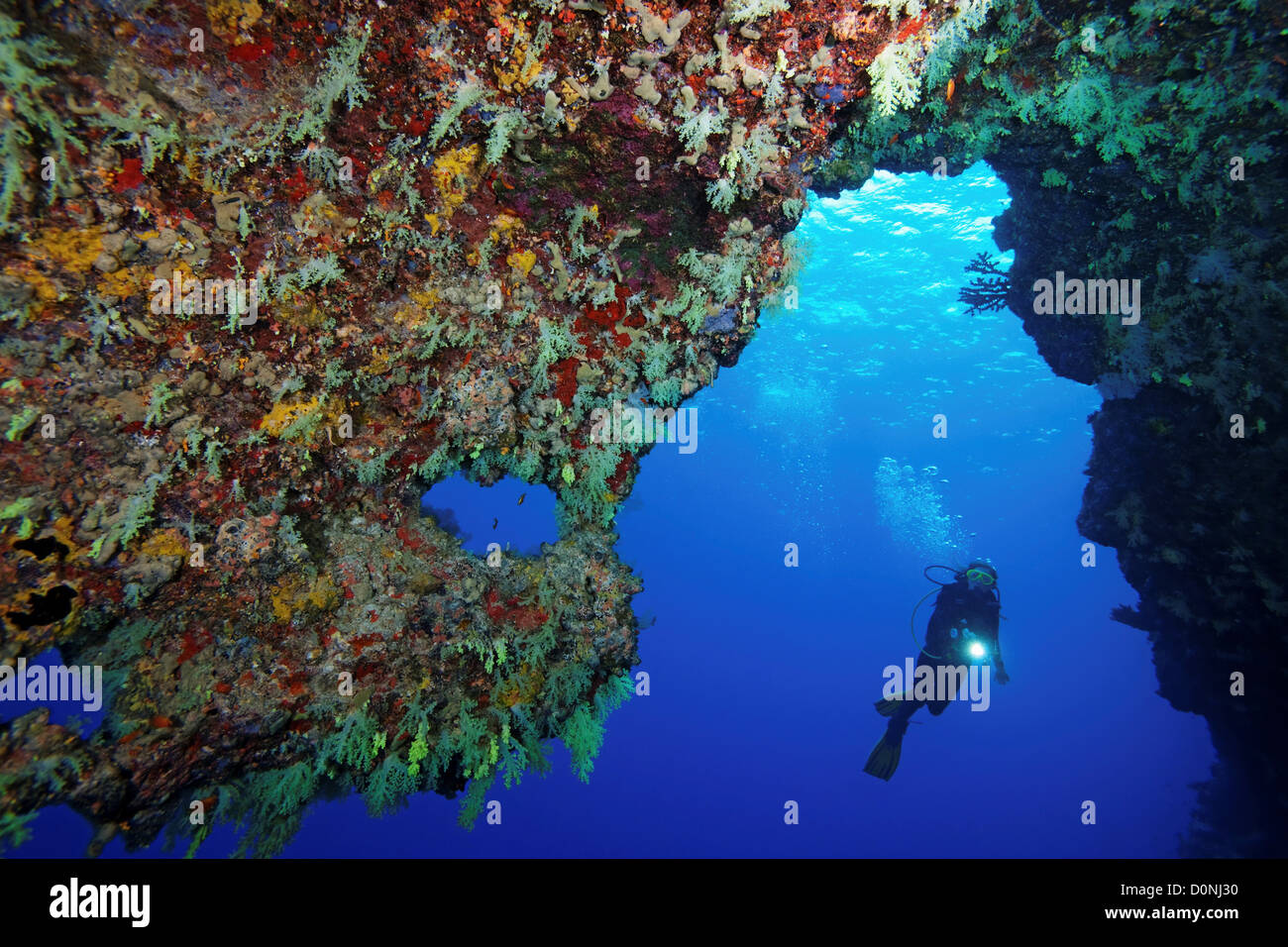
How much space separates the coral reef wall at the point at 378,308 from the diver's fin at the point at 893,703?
32.5ft

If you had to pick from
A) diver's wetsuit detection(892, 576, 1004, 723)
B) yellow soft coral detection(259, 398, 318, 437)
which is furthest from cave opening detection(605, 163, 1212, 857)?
yellow soft coral detection(259, 398, 318, 437)

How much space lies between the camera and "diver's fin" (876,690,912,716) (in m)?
11.8

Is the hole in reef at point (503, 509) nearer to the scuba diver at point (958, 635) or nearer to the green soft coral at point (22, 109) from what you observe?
the scuba diver at point (958, 635)

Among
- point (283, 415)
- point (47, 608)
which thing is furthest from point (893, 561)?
point (47, 608)

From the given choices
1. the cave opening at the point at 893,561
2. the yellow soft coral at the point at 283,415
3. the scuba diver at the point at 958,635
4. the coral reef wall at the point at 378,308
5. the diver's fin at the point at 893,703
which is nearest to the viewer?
the coral reef wall at the point at 378,308

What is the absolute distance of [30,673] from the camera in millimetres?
3115

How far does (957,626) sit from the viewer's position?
37.3 feet

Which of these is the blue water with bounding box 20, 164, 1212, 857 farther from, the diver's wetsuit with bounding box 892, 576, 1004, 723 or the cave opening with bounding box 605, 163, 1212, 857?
the diver's wetsuit with bounding box 892, 576, 1004, 723

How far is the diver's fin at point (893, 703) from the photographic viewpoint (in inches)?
466

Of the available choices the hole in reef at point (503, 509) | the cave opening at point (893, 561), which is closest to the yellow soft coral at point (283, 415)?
the cave opening at point (893, 561)

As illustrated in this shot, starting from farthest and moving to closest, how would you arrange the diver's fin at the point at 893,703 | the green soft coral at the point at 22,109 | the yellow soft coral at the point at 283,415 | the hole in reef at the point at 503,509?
the hole in reef at the point at 503,509 < the diver's fin at the point at 893,703 < the yellow soft coral at the point at 283,415 < the green soft coral at the point at 22,109

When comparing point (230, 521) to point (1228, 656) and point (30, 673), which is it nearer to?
point (30, 673)
